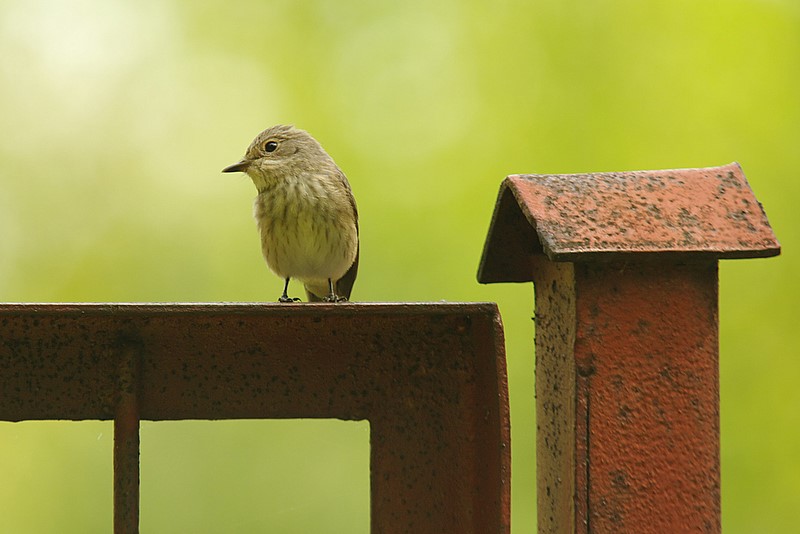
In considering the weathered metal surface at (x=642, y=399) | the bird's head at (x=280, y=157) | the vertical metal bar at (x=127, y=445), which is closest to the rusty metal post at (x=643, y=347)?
the weathered metal surface at (x=642, y=399)

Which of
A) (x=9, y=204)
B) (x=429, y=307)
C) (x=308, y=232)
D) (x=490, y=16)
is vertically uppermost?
(x=490, y=16)

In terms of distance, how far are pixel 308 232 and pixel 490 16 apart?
2348mm

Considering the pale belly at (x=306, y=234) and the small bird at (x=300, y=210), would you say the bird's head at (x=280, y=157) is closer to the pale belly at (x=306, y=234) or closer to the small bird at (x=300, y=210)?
the small bird at (x=300, y=210)

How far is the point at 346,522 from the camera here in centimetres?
529

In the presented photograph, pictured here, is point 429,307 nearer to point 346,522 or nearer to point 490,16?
point 346,522

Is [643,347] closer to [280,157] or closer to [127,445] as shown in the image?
[127,445]

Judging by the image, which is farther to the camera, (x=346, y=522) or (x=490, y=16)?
(x=490, y=16)

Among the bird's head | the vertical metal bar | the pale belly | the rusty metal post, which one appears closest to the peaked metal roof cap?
the rusty metal post

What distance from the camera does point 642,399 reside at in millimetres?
1705

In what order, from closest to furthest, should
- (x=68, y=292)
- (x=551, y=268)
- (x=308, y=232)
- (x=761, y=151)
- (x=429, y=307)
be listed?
(x=429, y=307)
(x=551, y=268)
(x=308, y=232)
(x=761, y=151)
(x=68, y=292)

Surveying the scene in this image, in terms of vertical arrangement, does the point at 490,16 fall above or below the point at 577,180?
above

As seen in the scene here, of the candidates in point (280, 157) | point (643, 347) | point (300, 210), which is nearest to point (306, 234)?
point (300, 210)

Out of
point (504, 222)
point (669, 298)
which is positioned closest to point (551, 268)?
point (504, 222)

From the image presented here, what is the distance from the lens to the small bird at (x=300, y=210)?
13.1 feet
